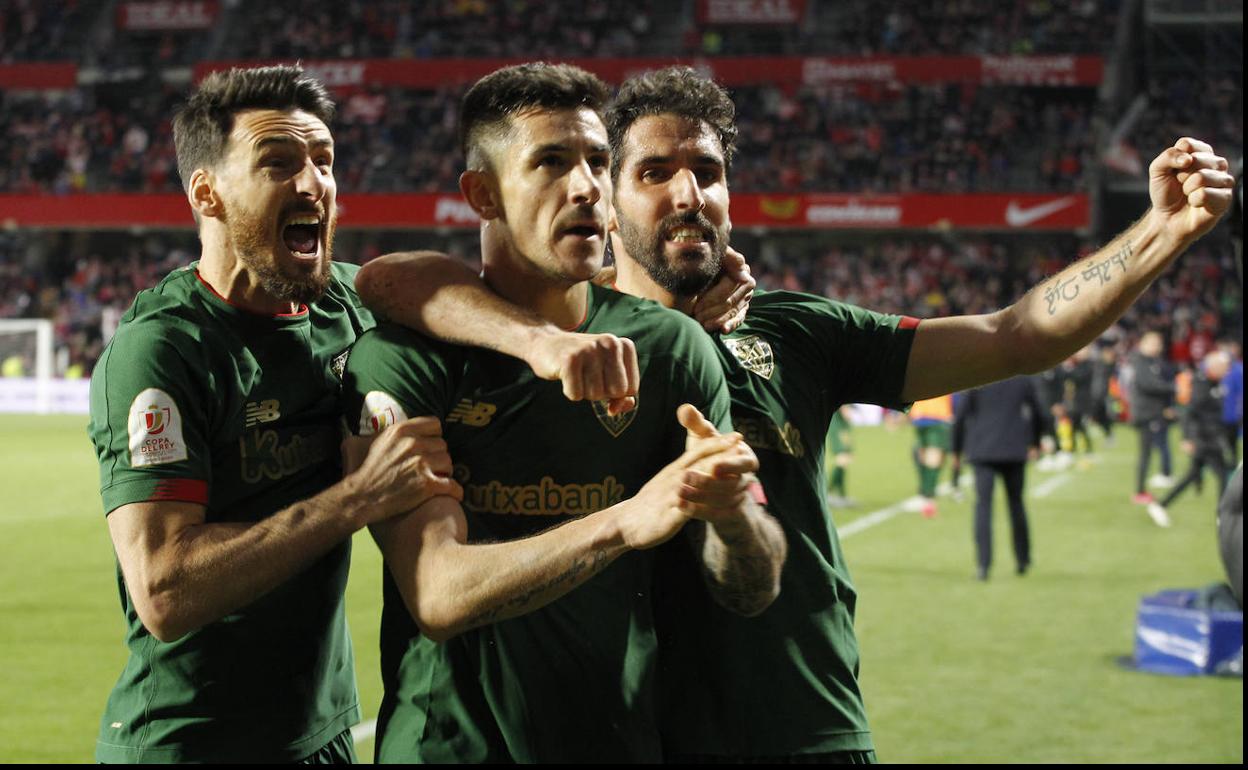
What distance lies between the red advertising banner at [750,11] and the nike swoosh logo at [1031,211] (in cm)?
1013

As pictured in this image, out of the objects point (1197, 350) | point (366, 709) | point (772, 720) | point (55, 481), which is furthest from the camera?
point (1197, 350)

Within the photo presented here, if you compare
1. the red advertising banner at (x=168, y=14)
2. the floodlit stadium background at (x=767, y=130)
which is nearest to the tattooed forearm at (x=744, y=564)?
the floodlit stadium background at (x=767, y=130)

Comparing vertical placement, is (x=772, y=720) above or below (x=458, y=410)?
below

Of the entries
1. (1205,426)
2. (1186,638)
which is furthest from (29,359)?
(1186,638)

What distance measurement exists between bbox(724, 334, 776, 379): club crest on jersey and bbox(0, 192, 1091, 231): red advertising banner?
109ft

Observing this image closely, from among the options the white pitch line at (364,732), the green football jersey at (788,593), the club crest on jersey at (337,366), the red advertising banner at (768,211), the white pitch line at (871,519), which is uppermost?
the club crest on jersey at (337,366)

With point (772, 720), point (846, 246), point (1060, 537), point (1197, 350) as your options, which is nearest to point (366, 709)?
point (772, 720)

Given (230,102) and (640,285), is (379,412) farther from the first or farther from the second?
(230,102)

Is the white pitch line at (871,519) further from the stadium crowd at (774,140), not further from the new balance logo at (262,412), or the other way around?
the stadium crowd at (774,140)

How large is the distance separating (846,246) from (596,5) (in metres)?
11.1

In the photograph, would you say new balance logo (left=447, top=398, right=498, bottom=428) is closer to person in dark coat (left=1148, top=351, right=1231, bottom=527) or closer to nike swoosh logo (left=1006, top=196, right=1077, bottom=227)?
person in dark coat (left=1148, top=351, right=1231, bottom=527)

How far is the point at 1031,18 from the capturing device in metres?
41.4

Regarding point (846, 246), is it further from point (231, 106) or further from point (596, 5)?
point (231, 106)

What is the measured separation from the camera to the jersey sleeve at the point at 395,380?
2752mm
